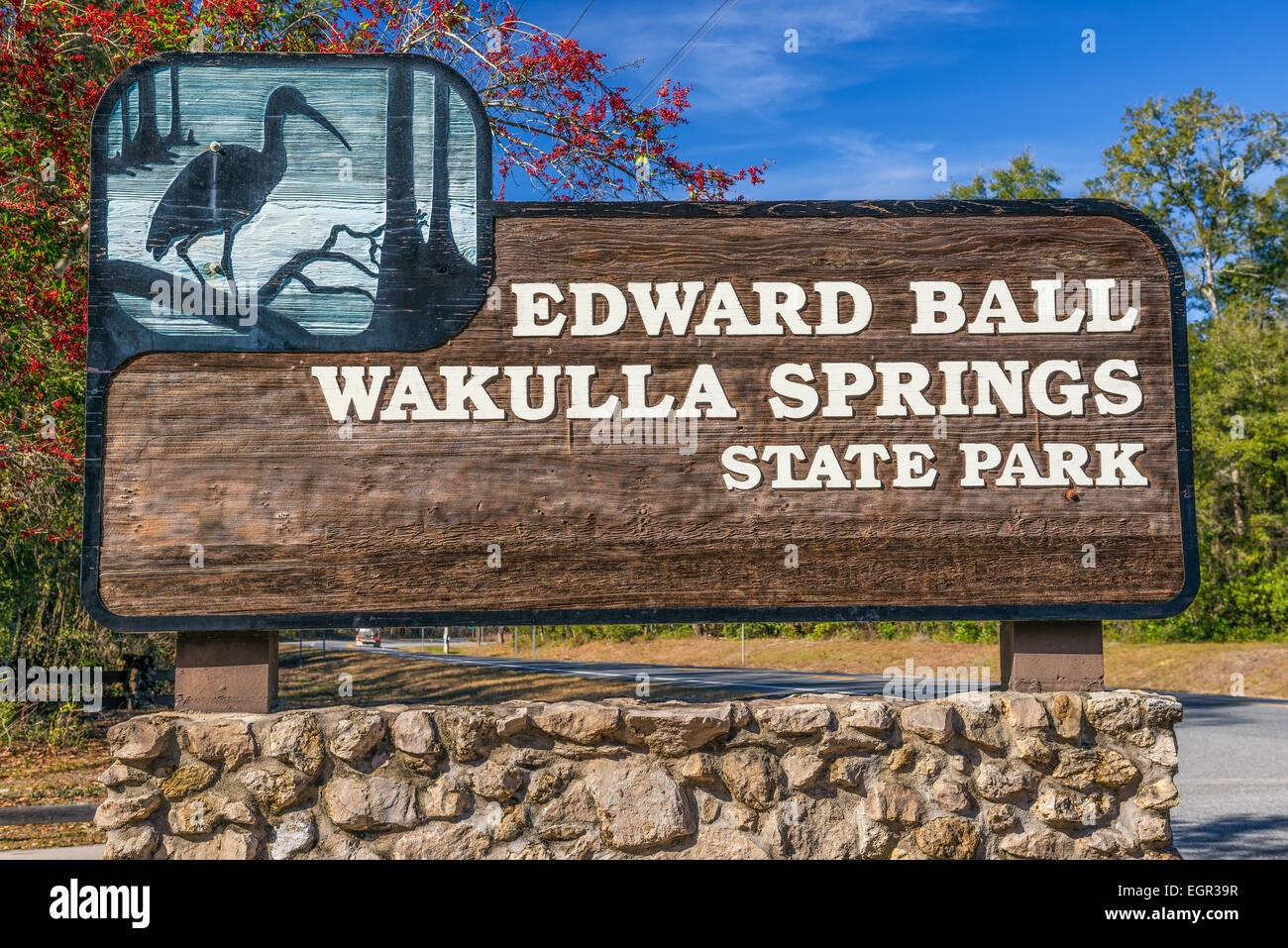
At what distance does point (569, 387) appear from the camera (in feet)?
15.1

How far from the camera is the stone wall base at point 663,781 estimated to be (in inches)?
167

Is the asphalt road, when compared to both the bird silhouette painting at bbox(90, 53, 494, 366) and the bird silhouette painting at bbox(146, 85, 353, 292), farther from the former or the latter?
the bird silhouette painting at bbox(146, 85, 353, 292)

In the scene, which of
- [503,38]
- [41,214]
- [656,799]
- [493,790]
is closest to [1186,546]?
[656,799]

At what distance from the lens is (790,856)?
4.27 metres

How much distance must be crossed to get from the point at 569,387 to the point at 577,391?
0.04m

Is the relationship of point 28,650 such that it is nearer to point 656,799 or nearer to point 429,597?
point 429,597

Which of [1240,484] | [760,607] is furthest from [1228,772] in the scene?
[1240,484]

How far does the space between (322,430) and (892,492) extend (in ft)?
9.19

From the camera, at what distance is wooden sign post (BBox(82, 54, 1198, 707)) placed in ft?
14.6

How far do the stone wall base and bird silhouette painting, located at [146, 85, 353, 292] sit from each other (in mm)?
2285

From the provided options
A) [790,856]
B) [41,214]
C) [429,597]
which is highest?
[41,214]

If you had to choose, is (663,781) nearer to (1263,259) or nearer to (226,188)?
(226,188)
